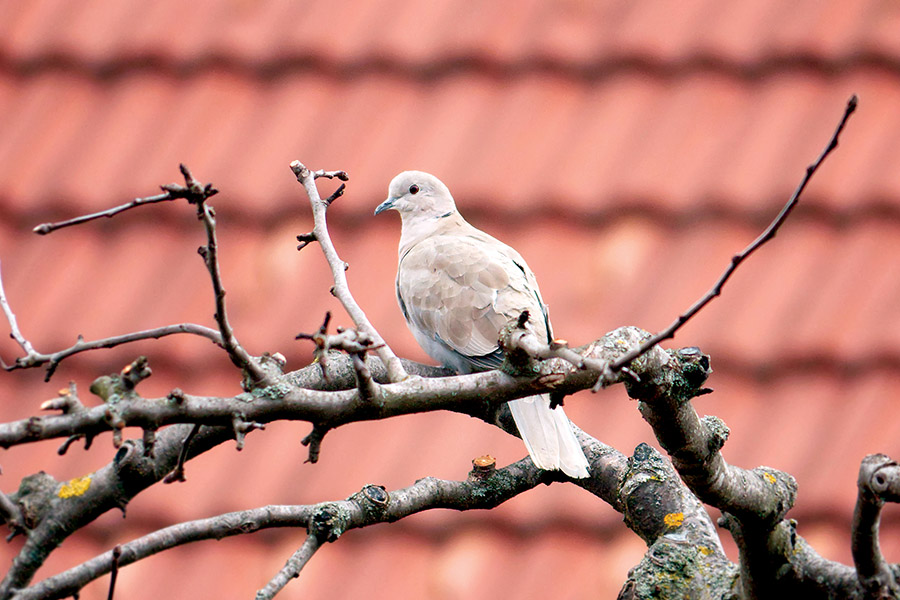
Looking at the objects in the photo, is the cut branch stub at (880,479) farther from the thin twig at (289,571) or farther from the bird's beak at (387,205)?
the bird's beak at (387,205)

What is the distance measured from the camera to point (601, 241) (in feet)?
8.07

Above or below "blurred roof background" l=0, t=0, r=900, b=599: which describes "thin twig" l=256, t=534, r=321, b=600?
below

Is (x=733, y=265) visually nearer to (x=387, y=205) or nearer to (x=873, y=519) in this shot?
(x=873, y=519)

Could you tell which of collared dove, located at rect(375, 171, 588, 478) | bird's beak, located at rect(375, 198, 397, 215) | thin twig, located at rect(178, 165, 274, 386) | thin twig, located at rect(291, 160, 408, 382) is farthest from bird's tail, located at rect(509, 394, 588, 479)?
bird's beak, located at rect(375, 198, 397, 215)

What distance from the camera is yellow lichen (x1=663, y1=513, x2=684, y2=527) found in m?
1.24

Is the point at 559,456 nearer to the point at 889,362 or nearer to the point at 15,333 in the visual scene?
the point at 15,333

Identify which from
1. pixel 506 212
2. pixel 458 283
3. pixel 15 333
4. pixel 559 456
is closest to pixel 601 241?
pixel 506 212

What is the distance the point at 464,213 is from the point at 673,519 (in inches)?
60.1

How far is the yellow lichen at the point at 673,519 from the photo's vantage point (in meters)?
1.24

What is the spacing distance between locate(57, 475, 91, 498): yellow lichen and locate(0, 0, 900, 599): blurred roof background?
1141mm

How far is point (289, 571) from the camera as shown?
961 mm

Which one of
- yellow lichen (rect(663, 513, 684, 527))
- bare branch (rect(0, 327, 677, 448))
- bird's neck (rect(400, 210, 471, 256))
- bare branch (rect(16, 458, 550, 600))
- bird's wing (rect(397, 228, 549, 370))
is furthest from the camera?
bird's neck (rect(400, 210, 471, 256))

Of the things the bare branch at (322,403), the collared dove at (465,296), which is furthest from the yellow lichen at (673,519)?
the collared dove at (465,296)

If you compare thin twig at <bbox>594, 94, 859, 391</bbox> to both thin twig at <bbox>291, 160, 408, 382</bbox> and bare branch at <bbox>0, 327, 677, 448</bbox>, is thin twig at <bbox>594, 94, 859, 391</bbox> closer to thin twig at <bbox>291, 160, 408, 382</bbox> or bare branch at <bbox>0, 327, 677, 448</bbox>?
bare branch at <bbox>0, 327, 677, 448</bbox>
